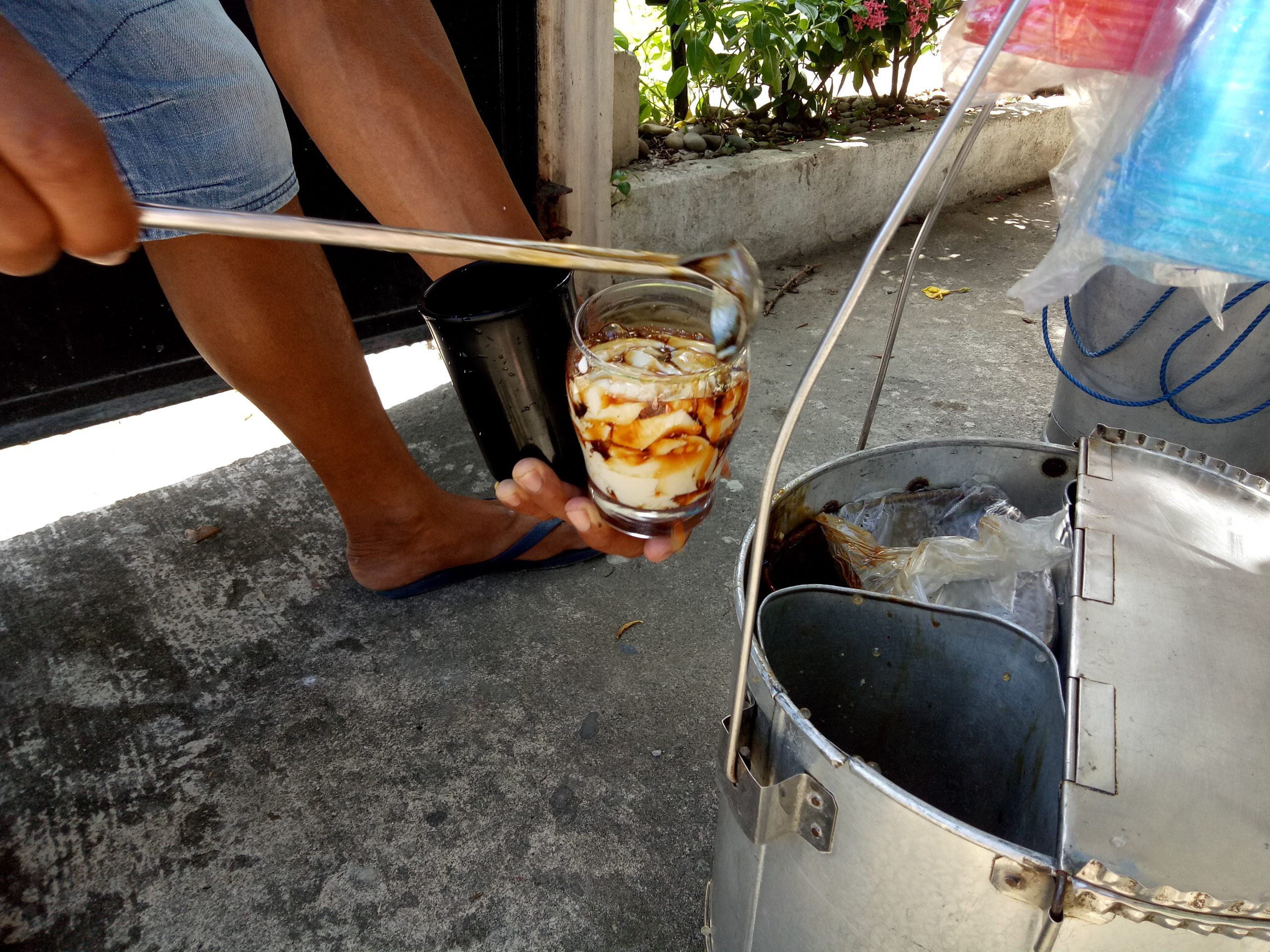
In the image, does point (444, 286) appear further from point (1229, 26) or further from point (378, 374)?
point (378, 374)

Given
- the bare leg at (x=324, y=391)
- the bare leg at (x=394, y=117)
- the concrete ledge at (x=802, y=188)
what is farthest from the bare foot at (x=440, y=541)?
the concrete ledge at (x=802, y=188)

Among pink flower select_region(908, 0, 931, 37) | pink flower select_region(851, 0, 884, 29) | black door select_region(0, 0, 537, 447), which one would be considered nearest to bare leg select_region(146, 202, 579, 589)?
black door select_region(0, 0, 537, 447)

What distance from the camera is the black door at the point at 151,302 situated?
8.16 feet

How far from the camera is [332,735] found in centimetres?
174

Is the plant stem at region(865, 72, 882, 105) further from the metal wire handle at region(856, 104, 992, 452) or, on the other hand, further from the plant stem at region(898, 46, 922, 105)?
the metal wire handle at region(856, 104, 992, 452)

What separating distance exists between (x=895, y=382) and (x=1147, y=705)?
218 centimetres

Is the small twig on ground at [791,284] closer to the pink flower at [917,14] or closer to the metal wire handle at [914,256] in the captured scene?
the pink flower at [917,14]

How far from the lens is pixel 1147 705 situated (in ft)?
2.91

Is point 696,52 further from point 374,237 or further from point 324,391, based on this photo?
point 374,237

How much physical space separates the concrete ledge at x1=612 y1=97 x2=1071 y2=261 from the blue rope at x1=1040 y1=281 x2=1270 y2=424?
1.78 meters

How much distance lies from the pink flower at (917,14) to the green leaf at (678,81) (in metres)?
1.15

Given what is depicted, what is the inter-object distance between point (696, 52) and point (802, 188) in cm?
72

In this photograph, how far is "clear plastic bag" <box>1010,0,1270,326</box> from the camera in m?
1.36

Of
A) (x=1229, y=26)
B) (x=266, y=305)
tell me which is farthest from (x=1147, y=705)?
(x=266, y=305)
